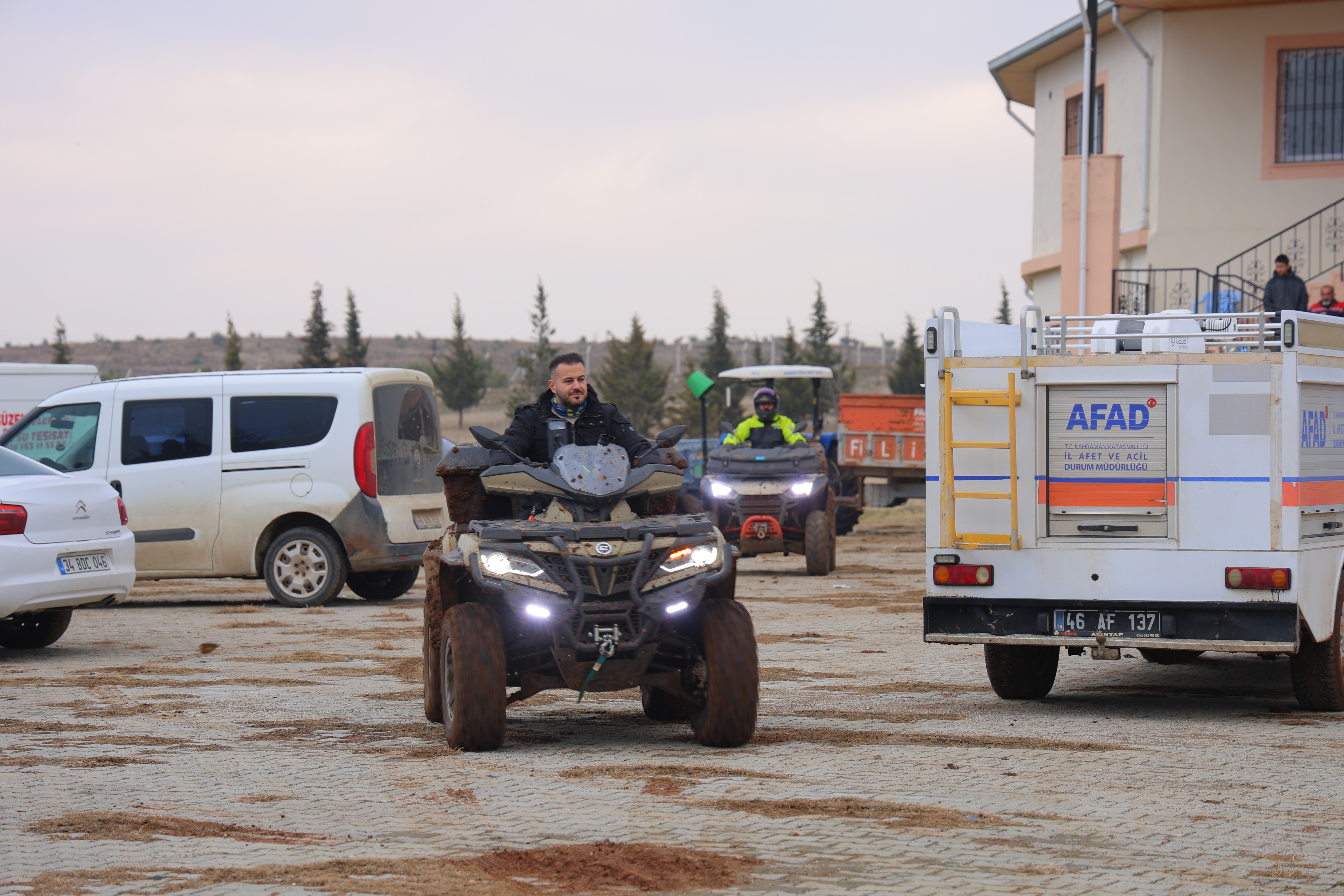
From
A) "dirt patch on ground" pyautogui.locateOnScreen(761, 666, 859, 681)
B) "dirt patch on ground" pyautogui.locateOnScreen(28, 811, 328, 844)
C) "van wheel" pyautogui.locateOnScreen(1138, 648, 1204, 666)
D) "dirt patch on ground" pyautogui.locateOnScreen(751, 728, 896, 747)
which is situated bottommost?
"van wheel" pyautogui.locateOnScreen(1138, 648, 1204, 666)

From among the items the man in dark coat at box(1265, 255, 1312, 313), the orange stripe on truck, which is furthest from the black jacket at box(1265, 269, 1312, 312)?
the orange stripe on truck

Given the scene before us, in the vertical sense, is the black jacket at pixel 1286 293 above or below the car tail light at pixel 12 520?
above

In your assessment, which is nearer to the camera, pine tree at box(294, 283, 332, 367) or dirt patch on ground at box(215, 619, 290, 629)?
dirt patch on ground at box(215, 619, 290, 629)

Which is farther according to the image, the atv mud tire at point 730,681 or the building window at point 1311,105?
the building window at point 1311,105

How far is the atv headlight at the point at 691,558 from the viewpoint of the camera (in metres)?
7.80

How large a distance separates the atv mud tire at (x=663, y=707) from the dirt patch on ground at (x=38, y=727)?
9.53 ft

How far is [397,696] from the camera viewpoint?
1003 cm

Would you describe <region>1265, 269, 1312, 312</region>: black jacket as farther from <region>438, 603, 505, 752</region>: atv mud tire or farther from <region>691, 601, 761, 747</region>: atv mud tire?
<region>438, 603, 505, 752</region>: atv mud tire

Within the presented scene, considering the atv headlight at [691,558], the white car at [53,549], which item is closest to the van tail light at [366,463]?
the white car at [53,549]

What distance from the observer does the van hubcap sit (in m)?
16.0

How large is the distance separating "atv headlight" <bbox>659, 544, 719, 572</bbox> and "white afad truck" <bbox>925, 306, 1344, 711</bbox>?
193 cm

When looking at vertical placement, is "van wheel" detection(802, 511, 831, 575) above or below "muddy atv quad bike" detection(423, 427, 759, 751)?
A: below

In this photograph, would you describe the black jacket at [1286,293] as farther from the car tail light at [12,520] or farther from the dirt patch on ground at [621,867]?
the dirt patch on ground at [621,867]

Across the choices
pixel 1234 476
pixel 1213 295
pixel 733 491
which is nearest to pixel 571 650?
pixel 1234 476
